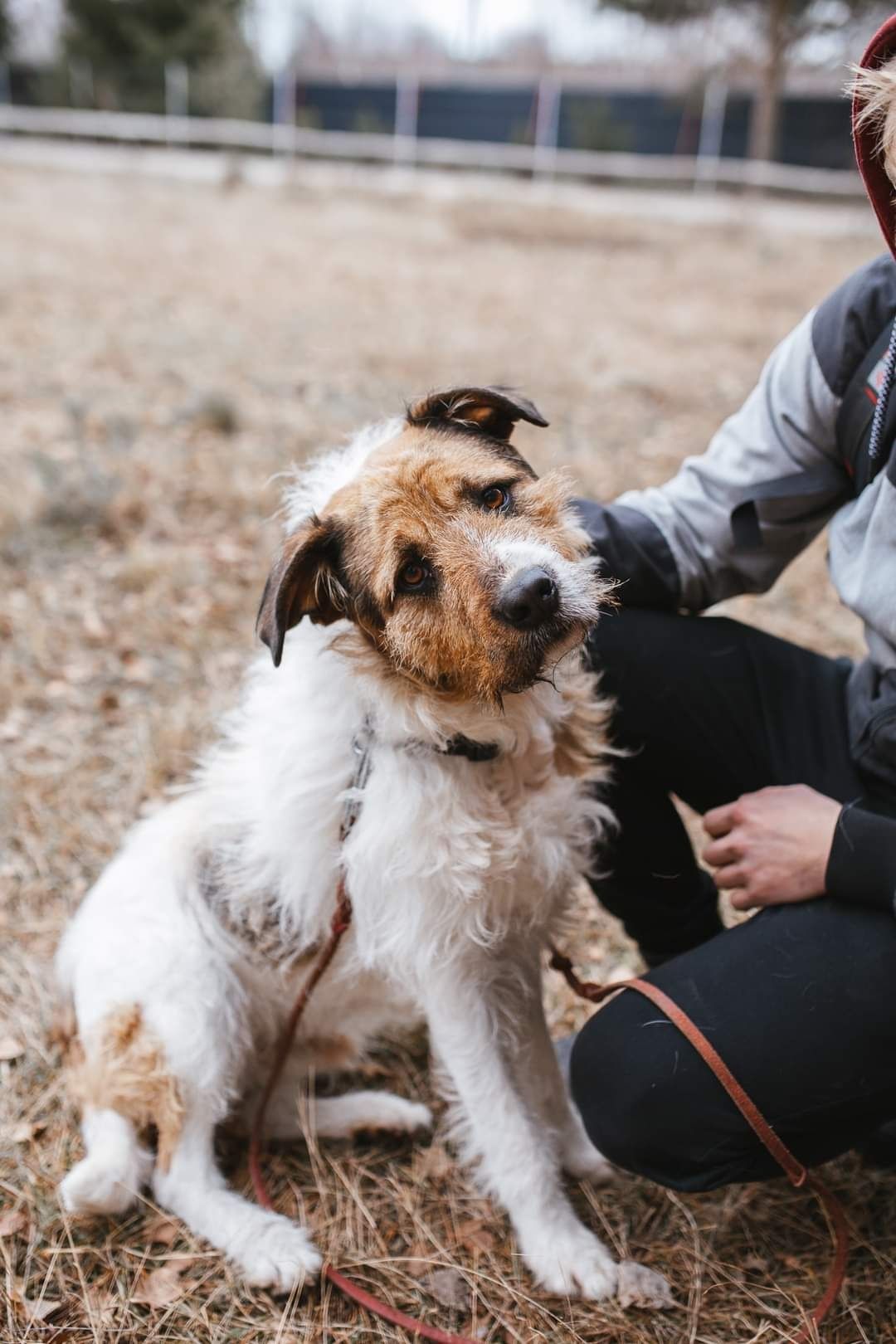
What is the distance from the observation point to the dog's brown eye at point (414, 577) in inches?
83.4

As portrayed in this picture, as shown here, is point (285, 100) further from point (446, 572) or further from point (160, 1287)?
point (160, 1287)

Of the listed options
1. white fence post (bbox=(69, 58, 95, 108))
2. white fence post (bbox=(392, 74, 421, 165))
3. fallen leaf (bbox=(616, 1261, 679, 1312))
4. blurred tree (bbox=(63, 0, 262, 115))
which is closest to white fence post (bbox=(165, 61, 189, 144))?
blurred tree (bbox=(63, 0, 262, 115))

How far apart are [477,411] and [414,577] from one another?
0.53 meters

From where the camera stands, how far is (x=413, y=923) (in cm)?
229

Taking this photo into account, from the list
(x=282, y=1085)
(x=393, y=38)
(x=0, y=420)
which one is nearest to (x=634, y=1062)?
(x=282, y=1085)

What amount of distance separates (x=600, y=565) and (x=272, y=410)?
526cm

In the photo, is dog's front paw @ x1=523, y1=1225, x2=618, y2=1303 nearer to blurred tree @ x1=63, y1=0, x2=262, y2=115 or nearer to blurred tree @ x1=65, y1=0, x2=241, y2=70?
blurred tree @ x1=63, y1=0, x2=262, y2=115

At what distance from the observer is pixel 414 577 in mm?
2131

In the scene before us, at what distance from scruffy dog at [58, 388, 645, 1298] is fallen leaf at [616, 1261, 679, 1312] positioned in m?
0.04

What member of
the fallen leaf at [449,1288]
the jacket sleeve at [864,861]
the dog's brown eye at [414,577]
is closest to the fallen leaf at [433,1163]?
the fallen leaf at [449,1288]

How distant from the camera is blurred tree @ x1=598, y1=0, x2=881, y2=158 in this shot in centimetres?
2222

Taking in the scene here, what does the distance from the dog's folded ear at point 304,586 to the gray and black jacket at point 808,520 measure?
26.4 inches

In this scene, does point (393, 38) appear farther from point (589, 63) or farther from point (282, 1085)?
point (282, 1085)

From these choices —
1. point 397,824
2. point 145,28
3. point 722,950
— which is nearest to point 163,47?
point 145,28
